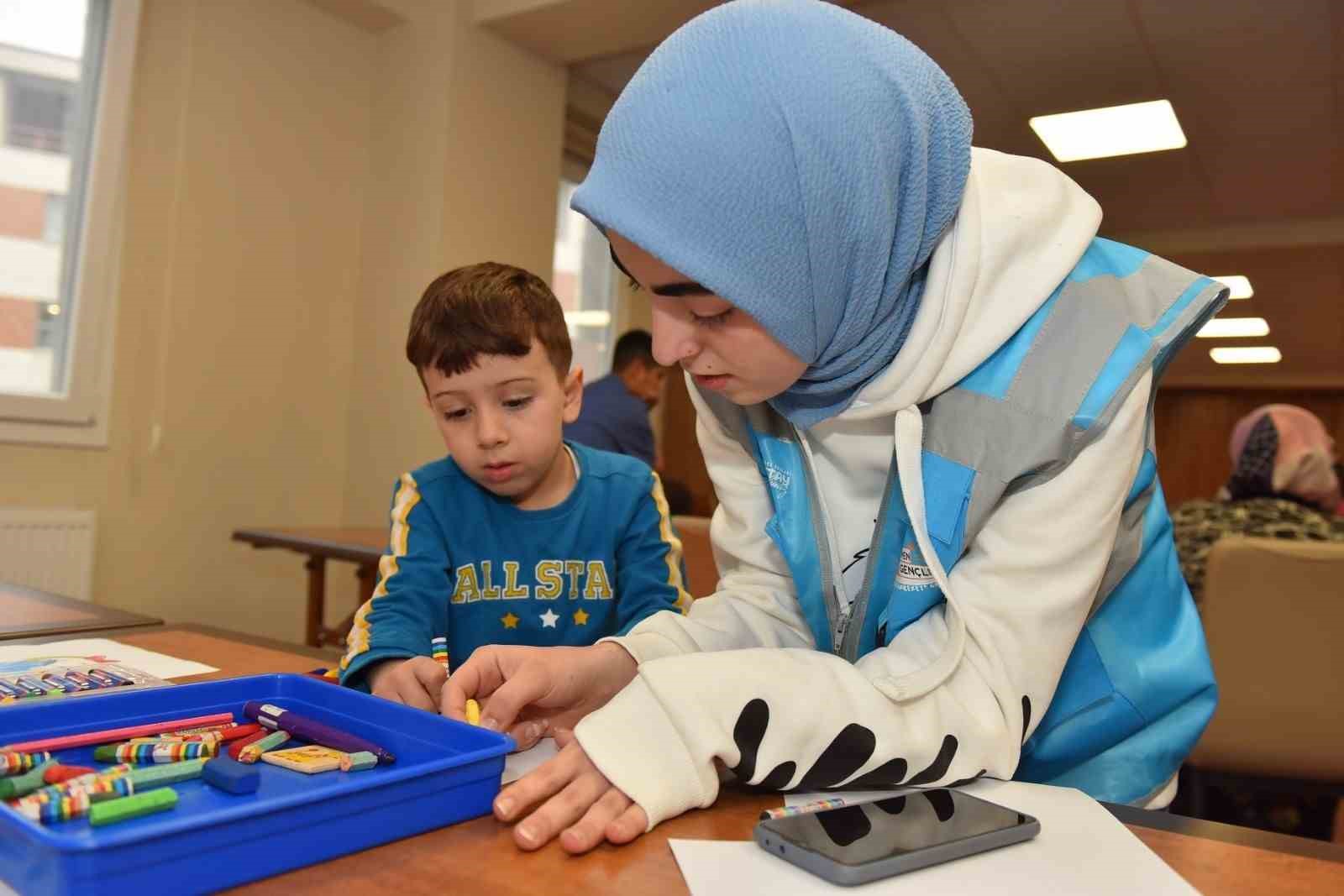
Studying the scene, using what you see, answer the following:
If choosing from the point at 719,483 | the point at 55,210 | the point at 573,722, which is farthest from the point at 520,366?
the point at 55,210

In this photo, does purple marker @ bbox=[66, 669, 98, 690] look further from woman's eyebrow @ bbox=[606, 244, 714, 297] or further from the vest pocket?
the vest pocket

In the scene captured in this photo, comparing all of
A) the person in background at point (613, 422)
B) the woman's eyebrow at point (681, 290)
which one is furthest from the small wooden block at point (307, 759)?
the person in background at point (613, 422)

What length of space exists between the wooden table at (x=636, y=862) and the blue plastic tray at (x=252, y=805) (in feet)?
0.04

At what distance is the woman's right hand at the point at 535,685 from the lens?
0.73 meters

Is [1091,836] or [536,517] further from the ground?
[536,517]

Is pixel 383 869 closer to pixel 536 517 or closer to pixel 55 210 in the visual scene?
pixel 536 517

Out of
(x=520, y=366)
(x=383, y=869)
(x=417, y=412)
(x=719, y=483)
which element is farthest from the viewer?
(x=417, y=412)

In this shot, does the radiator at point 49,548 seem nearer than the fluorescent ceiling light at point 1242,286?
Yes

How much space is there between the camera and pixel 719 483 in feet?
2.99

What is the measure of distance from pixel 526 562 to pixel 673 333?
64cm

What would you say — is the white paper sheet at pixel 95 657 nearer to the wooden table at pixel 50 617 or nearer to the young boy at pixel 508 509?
the wooden table at pixel 50 617

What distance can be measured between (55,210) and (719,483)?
323 cm

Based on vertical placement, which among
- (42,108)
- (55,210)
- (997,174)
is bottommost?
(997,174)

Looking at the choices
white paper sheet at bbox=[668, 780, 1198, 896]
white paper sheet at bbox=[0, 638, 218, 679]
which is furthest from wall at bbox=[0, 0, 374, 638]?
white paper sheet at bbox=[668, 780, 1198, 896]
